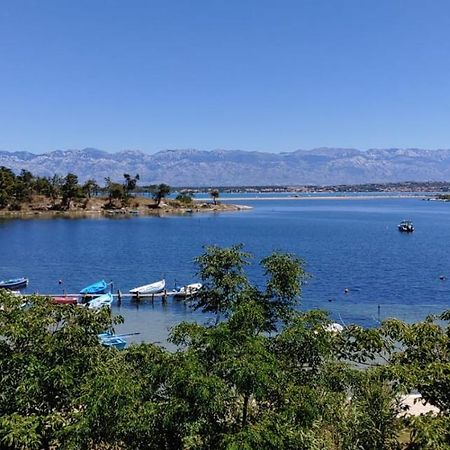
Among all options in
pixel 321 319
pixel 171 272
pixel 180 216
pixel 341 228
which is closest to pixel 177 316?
pixel 171 272

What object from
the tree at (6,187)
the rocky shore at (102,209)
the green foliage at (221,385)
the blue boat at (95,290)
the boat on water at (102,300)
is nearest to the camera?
the green foliage at (221,385)

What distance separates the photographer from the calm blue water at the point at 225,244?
168 feet

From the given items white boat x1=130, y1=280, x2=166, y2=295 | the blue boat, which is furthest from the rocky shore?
white boat x1=130, y1=280, x2=166, y2=295

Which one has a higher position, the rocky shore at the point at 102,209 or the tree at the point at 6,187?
the tree at the point at 6,187

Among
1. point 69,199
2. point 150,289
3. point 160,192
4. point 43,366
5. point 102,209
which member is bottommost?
point 150,289

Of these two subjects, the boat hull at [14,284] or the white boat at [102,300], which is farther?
the boat hull at [14,284]

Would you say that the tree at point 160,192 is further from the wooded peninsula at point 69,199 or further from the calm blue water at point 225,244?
the calm blue water at point 225,244

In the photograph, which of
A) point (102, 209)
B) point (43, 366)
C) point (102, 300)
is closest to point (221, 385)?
point (43, 366)

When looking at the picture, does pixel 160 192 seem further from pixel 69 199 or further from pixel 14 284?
pixel 14 284

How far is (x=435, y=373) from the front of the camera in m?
12.5

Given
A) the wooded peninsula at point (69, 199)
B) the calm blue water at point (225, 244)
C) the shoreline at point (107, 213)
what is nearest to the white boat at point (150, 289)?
the calm blue water at point (225, 244)

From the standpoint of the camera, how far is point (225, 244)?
96.9 metres

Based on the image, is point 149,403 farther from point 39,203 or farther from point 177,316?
point 39,203

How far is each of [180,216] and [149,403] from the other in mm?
158182
